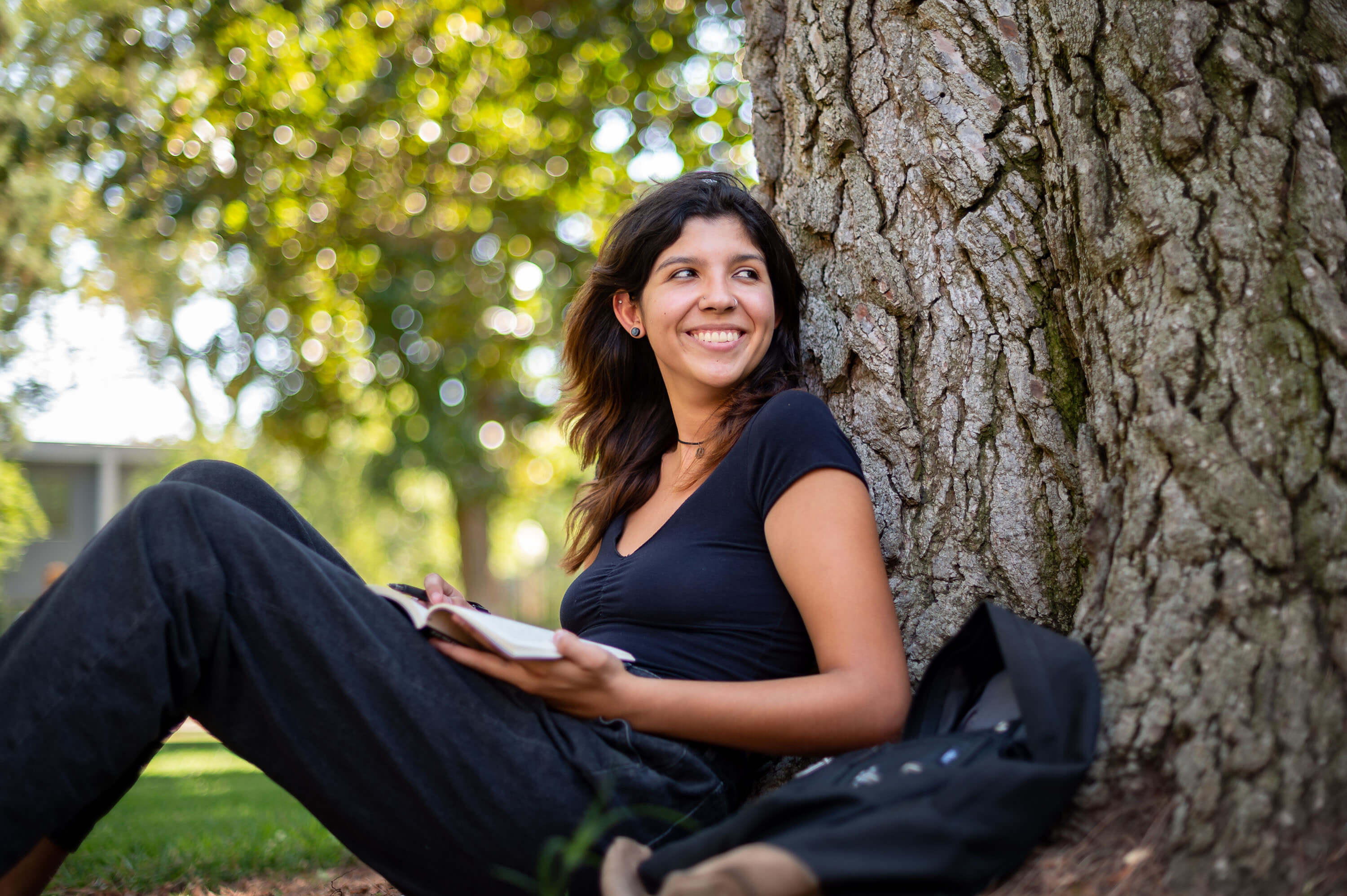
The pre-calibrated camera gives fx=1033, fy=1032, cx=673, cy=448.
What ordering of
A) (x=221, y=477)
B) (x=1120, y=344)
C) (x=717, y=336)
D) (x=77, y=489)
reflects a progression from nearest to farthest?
(x=1120, y=344) < (x=221, y=477) < (x=717, y=336) < (x=77, y=489)

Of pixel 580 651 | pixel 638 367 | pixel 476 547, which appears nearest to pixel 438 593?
pixel 580 651

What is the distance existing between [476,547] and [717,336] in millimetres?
12636

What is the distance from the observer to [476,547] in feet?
49.5

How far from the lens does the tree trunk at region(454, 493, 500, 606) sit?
1479 cm

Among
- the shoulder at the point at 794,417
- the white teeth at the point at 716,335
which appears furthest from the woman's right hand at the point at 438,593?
the white teeth at the point at 716,335

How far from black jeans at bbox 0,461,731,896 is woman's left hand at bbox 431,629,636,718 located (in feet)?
0.11

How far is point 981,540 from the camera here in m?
2.59

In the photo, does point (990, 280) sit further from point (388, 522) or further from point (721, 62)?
point (388, 522)

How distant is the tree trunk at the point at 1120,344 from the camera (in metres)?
1.80

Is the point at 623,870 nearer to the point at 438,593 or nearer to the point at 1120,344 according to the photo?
the point at 438,593

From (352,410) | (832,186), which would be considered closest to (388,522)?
(352,410)

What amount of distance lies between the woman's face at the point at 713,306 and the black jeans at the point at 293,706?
116 cm

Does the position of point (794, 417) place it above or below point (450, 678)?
above

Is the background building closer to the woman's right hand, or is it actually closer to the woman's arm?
the woman's right hand
